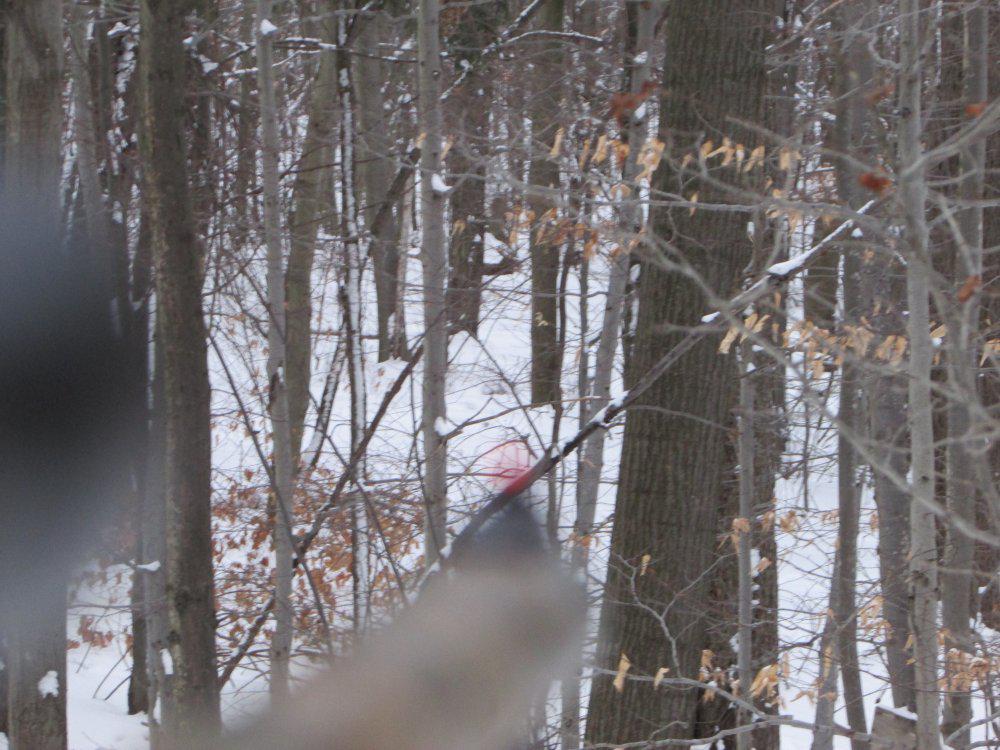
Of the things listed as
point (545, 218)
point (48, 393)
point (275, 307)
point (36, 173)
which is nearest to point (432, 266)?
point (545, 218)

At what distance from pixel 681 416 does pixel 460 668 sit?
17.3 ft

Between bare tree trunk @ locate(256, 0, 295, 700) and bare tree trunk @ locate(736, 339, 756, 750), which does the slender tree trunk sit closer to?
bare tree trunk @ locate(736, 339, 756, 750)

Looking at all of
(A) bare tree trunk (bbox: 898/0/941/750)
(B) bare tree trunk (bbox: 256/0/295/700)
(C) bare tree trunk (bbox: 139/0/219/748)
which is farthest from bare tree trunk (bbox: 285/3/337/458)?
(A) bare tree trunk (bbox: 898/0/941/750)

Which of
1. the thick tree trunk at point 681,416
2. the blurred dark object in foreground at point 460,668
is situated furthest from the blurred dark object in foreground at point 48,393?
the blurred dark object in foreground at point 460,668

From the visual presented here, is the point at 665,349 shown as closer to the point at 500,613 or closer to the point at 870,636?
the point at 870,636

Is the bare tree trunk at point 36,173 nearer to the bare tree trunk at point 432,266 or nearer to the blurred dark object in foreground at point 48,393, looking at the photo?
the blurred dark object in foreground at point 48,393

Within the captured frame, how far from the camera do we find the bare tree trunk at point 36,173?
661 centimetres

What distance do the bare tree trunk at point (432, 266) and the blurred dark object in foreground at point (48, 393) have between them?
315cm

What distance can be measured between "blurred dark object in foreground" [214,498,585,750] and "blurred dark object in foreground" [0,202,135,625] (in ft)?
22.7

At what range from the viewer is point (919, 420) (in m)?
3.12

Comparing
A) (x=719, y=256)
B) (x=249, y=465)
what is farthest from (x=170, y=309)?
(x=249, y=465)

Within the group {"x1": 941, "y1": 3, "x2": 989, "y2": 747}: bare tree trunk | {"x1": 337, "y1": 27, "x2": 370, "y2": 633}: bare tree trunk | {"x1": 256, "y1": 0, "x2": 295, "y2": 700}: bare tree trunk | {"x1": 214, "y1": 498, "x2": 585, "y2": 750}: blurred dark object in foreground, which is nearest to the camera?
{"x1": 214, "y1": 498, "x2": 585, "y2": 750}: blurred dark object in foreground

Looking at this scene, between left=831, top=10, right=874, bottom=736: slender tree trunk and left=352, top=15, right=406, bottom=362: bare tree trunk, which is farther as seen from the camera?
left=352, top=15, right=406, bottom=362: bare tree trunk

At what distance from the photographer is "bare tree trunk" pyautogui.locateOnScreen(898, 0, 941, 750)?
303 cm
